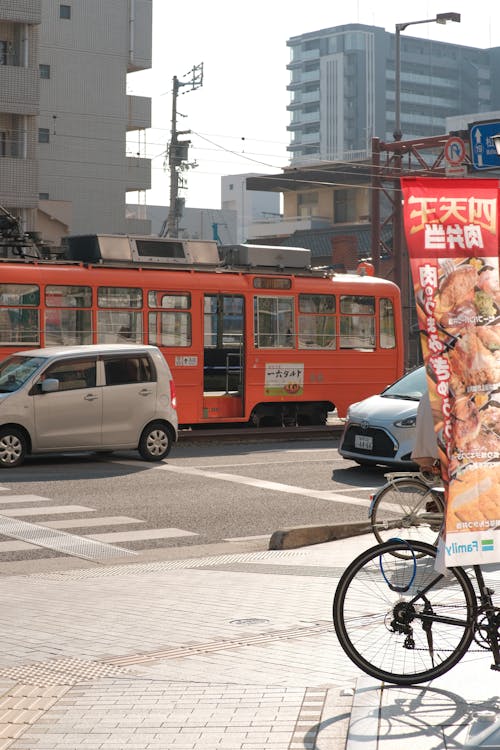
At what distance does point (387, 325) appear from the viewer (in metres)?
27.3

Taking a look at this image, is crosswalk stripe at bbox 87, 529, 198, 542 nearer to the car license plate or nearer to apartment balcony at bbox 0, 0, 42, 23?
the car license plate

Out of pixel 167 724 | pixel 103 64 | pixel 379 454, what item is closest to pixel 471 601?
pixel 167 724

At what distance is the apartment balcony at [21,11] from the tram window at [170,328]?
83.6 ft

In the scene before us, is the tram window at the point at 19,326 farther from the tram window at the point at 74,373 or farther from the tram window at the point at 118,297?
the tram window at the point at 74,373

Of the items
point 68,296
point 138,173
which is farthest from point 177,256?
point 138,173

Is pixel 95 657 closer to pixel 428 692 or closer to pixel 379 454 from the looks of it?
pixel 428 692

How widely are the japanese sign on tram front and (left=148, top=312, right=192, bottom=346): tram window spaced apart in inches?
76.2

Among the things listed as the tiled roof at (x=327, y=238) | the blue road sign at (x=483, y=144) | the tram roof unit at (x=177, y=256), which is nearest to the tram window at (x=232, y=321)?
the tram roof unit at (x=177, y=256)

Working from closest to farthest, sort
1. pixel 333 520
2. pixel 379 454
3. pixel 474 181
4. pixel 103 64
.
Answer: pixel 474 181 → pixel 333 520 → pixel 379 454 → pixel 103 64

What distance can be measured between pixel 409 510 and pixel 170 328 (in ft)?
50.8

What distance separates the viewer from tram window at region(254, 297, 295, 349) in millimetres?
25047

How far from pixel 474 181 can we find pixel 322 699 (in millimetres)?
2419

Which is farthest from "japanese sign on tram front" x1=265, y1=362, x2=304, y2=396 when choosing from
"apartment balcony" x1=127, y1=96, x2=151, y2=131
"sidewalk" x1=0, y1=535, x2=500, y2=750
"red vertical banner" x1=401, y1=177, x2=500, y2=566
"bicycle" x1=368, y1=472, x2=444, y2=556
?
"apartment balcony" x1=127, y1=96, x2=151, y2=131

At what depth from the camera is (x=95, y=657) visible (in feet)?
22.2
